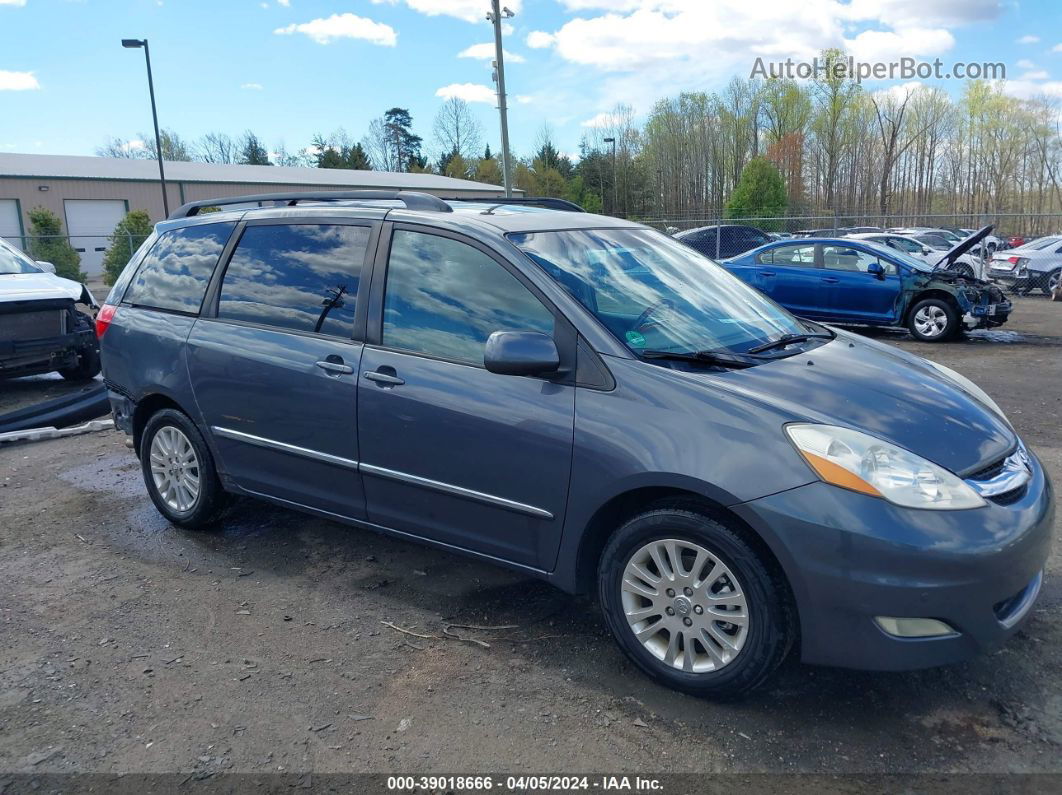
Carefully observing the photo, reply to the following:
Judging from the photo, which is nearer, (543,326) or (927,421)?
(927,421)

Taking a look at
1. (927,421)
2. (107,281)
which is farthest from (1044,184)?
(927,421)

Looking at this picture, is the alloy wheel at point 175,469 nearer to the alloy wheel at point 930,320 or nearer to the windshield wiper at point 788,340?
the windshield wiper at point 788,340

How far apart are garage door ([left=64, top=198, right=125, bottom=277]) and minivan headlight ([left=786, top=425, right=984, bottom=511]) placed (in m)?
40.1

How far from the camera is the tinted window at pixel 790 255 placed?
1348 cm

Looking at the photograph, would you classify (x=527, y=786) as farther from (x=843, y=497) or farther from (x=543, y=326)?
(x=543, y=326)

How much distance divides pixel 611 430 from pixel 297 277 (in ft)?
6.40

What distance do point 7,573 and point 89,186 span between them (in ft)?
134

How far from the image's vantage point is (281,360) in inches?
158

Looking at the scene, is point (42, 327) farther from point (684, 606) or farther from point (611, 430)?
point (684, 606)

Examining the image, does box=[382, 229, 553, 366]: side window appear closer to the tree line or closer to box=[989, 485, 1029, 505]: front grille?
box=[989, 485, 1029, 505]: front grille

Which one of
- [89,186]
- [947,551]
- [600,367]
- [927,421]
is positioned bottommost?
[947,551]

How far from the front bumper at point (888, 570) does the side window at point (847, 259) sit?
36.4 ft

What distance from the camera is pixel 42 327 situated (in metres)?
8.59

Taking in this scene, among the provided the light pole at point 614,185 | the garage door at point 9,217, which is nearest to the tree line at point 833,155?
the light pole at point 614,185
